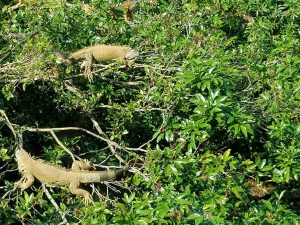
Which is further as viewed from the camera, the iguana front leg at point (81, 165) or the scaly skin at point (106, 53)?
the scaly skin at point (106, 53)

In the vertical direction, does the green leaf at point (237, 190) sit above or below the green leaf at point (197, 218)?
below

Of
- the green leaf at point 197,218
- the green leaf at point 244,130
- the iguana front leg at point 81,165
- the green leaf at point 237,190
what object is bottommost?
the iguana front leg at point 81,165

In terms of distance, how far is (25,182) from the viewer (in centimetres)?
441

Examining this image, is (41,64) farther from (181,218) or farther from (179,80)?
(181,218)

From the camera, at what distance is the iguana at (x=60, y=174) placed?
4.24 meters

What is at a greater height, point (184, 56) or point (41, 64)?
point (41, 64)

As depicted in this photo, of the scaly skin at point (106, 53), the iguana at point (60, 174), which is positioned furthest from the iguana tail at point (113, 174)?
the scaly skin at point (106, 53)

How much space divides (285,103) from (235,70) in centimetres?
47

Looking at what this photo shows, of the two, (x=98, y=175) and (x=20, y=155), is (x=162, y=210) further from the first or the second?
(x=20, y=155)

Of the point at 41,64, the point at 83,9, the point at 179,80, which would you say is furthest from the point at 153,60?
the point at 83,9

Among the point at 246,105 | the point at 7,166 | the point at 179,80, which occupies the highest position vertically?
the point at 179,80

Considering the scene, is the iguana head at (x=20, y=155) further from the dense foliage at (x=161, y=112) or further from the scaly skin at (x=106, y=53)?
the scaly skin at (x=106, y=53)

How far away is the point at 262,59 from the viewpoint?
18.3 ft

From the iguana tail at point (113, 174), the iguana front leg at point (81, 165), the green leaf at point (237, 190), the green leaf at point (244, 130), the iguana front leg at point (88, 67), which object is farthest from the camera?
the iguana front leg at point (88, 67)
